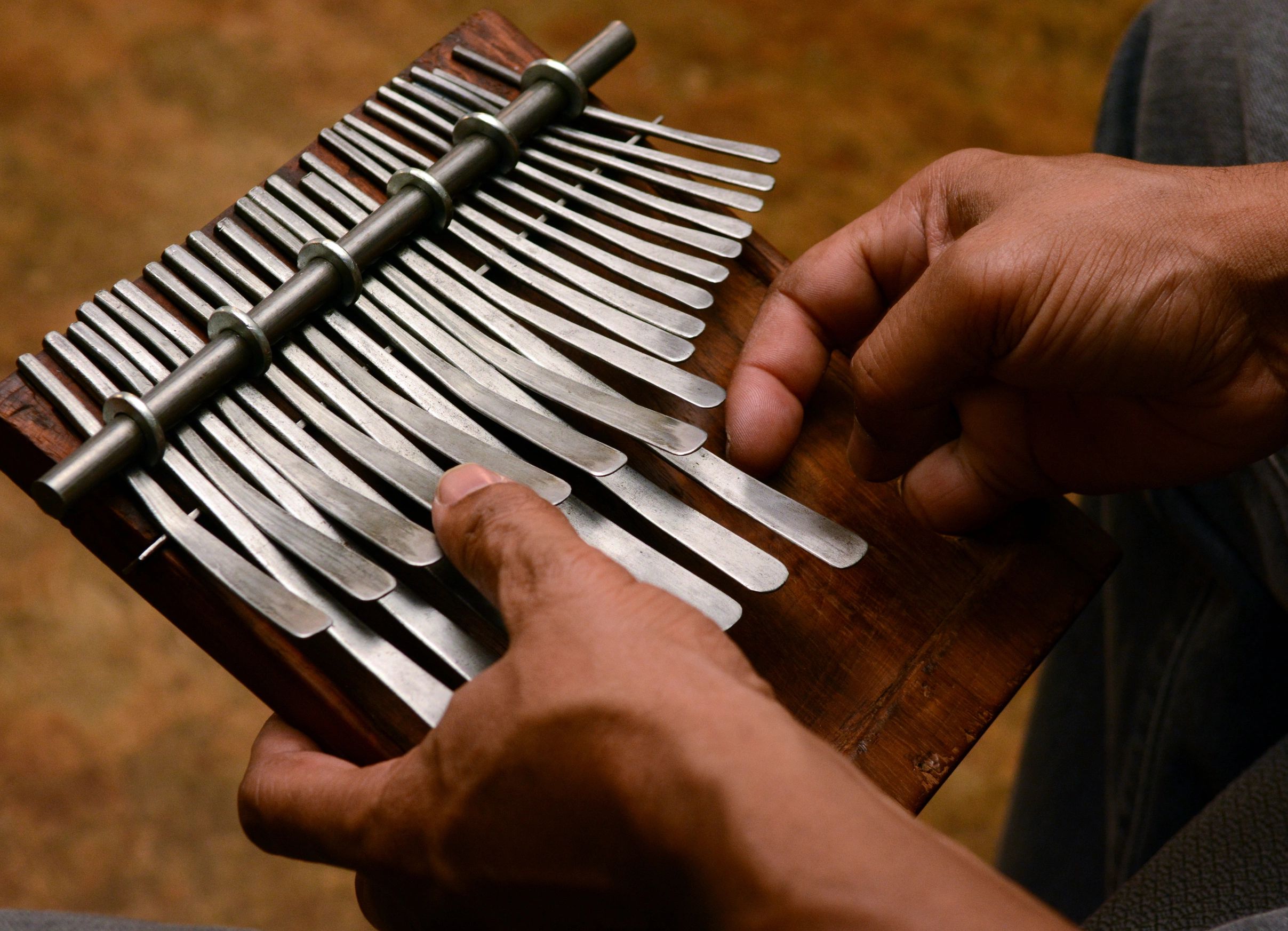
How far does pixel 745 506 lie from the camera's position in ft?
2.17

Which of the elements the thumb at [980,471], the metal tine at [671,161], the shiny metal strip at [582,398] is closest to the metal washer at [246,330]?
the shiny metal strip at [582,398]

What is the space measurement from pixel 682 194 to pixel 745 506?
32cm

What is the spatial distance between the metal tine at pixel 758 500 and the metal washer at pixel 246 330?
0.50 feet

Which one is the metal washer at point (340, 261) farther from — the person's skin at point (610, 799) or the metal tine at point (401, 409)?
the person's skin at point (610, 799)

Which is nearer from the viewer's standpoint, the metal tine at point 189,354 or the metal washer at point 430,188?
the metal tine at point 189,354

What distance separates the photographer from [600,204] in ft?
2.72

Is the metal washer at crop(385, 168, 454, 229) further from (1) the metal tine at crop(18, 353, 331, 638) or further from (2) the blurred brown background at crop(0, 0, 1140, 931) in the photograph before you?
(2) the blurred brown background at crop(0, 0, 1140, 931)

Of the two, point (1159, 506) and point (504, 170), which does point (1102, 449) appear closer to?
point (1159, 506)

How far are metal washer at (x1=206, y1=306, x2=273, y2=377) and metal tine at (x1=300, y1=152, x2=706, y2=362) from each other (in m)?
0.14

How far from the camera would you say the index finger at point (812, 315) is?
73 cm

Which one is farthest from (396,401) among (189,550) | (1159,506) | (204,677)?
(204,677)

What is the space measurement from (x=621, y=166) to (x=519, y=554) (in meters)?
0.43

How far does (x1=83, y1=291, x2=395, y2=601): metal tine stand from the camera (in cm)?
58

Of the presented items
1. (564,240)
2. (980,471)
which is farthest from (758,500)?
(564,240)
